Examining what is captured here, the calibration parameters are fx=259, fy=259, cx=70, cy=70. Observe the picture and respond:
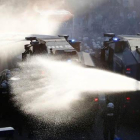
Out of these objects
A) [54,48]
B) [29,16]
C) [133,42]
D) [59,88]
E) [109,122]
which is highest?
[29,16]

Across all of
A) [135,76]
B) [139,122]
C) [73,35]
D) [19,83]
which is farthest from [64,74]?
[73,35]

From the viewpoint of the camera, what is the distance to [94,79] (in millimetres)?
10828

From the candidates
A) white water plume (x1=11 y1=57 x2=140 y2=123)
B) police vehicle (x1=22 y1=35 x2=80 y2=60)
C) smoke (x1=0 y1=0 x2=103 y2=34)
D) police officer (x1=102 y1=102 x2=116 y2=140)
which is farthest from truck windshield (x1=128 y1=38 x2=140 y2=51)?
smoke (x1=0 y1=0 x2=103 y2=34)

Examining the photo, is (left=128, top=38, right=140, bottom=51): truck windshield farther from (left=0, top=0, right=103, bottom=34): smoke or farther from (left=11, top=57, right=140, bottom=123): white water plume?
(left=0, top=0, right=103, bottom=34): smoke

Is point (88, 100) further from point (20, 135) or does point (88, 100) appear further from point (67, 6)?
point (67, 6)

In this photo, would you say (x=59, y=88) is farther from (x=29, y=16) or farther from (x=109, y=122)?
(x=29, y=16)

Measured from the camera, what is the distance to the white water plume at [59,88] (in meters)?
9.79

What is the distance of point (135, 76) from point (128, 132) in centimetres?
229

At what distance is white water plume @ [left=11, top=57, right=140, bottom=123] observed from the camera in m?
9.79

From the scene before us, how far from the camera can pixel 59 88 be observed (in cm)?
1001

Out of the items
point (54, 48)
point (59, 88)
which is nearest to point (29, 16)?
point (54, 48)

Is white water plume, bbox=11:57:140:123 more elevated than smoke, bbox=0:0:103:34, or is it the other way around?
smoke, bbox=0:0:103:34

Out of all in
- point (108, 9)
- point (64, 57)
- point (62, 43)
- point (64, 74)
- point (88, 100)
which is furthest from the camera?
point (108, 9)

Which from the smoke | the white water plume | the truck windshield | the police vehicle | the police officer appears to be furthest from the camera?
the smoke
